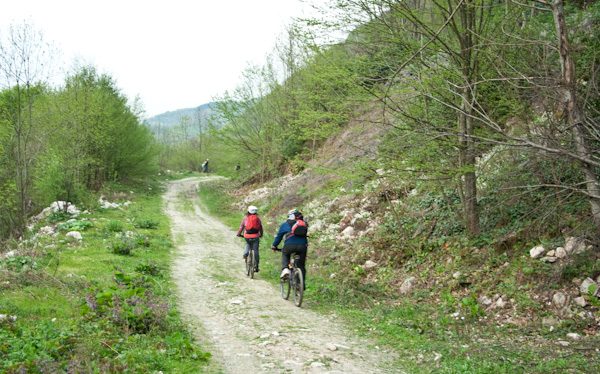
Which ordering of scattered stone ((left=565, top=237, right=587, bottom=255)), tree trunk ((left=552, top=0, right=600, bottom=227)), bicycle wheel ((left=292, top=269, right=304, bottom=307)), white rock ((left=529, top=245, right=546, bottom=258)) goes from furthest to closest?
bicycle wheel ((left=292, top=269, right=304, bottom=307)) → white rock ((left=529, top=245, right=546, bottom=258)) → scattered stone ((left=565, top=237, right=587, bottom=255)) → tree trunk ((left=552, top=0, right=600, bottom=227))

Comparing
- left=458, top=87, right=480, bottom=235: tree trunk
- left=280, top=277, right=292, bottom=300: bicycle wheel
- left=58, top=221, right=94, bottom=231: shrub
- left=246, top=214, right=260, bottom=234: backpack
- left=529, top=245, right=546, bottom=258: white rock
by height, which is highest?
left=458, top=87, right=480, bottom=235: tree trunk

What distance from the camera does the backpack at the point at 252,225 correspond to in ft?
33.9

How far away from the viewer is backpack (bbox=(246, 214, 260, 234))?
33.9 feet

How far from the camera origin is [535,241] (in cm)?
752

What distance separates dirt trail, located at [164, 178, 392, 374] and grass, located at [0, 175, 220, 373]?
1.24ft

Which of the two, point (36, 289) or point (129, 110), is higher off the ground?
point (129, 110)

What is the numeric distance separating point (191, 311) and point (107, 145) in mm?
22245

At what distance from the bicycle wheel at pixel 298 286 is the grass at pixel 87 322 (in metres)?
2.44

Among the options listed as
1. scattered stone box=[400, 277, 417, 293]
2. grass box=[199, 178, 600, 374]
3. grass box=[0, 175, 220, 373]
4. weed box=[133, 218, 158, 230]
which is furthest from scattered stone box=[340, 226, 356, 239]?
weed box=[133, 218, 158, 230]

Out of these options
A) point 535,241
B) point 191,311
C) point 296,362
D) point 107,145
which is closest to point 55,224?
point 107,145

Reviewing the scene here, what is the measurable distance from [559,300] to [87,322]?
7.34 m

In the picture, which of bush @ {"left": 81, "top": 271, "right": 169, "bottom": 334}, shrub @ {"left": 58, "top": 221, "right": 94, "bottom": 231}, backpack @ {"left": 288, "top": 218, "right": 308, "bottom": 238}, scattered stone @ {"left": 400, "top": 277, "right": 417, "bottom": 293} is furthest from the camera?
shrub @ {"left": 58, "top": 221, "right": 94, "bottom": 231}

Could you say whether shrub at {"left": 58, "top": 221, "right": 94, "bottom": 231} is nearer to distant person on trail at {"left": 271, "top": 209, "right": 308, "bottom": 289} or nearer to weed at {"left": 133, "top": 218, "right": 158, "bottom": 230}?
weed at {"left": 133, "top": 218, "right": 158, "bottom": 230}

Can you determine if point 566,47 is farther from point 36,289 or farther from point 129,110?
point 129,110
